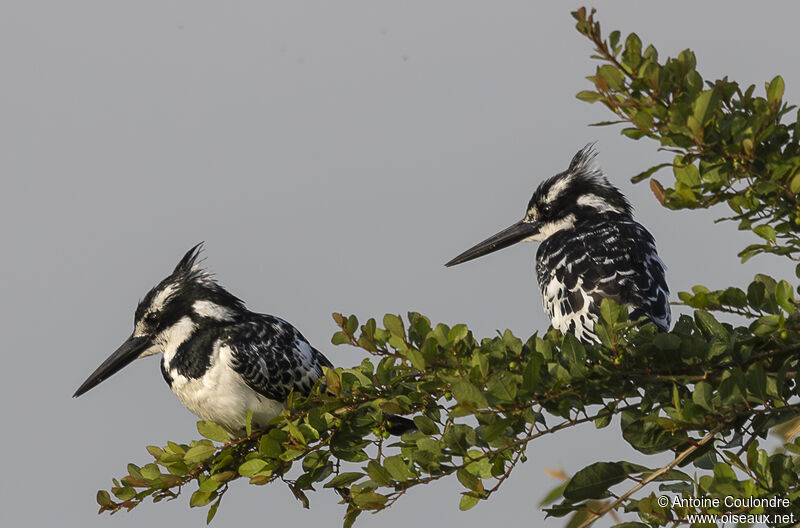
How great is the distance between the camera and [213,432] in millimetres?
4730

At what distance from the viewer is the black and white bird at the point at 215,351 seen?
6.68 metres

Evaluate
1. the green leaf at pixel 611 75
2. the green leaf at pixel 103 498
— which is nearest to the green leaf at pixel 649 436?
the green leaf at pixel 611 75

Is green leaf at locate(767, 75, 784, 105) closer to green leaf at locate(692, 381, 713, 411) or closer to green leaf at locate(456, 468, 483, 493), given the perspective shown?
green leaf at locate(692, 381, 713, 411)

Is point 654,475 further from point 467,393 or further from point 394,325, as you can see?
point 394,325

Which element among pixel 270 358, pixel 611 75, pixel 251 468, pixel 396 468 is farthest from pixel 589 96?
pixel 270 358

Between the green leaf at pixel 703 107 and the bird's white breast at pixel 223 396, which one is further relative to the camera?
the bird's white breast at pixel 223 396

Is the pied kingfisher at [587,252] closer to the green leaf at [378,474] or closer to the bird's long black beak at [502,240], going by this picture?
the bird's long black beak at [502,240]

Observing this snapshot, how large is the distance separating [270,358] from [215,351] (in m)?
0.37

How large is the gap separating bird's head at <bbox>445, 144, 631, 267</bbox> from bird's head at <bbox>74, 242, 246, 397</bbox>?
2.14 metres

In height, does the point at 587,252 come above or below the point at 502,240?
below

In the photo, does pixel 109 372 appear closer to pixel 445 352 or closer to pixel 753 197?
pixel 445 352

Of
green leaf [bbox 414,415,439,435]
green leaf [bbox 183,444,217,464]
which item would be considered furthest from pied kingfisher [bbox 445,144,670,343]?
green leaf [bbox 183,444,217,464]

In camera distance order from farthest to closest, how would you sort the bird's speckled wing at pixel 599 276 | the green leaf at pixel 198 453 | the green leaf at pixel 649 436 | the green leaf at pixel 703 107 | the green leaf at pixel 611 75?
the bird's speckled wing at pixel 599 276 → the green leaf at pixel 198 453 → the green leaf at pixel 649 436 → the green leaf at pixel 611 75 → the green leaf at pixel 703 107

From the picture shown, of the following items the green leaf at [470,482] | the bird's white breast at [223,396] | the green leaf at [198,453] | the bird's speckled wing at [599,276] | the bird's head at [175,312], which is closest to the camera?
the green leaf at [470,482]
